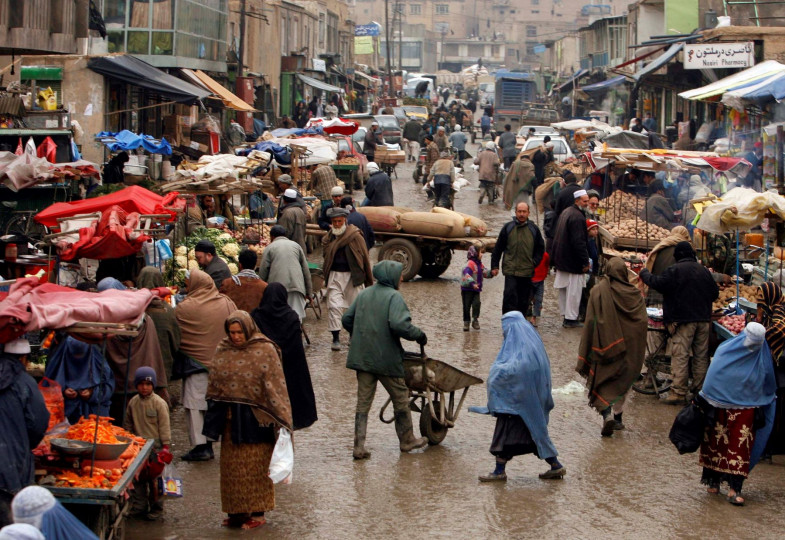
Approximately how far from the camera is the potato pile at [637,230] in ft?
49.5

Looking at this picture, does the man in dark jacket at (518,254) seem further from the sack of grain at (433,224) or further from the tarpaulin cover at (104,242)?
the tarpaulin cover at (104,242)

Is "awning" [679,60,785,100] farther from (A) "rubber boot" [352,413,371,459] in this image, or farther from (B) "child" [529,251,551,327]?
(A) "rubber boot" [352,413,371,459]

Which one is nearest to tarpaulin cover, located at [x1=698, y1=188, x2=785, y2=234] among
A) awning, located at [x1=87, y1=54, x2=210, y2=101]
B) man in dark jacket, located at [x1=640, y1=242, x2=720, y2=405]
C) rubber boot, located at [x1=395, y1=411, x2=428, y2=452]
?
man in dark jacket, located at [x1=640, y1=242, x2=720, y2=405]

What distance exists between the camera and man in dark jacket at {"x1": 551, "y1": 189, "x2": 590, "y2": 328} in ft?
43.7

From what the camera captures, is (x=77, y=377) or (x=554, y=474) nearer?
(x=77, y=377)

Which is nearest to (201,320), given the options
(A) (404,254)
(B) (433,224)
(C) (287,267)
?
(C) (287,267)

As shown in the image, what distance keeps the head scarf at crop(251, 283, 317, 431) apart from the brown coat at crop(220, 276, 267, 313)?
196 centimetres

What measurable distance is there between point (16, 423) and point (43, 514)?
151 centimetres

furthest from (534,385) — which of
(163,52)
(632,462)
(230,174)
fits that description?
(163,52)

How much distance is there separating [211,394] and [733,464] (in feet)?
12.3

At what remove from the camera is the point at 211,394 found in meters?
7.24

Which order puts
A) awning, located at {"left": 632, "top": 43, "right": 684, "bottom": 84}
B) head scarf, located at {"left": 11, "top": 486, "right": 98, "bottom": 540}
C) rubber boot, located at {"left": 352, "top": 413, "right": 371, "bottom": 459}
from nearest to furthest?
head scarf, located at {"left": 11, "top": 486, "right": 98, "bottom": 540}
rubber boot, located at {"left": 352, "top": 413, "right": 371, "bottom": 459}
awning, located at {"left": 632, "top": 43, "right": 684, "bottom": 84}

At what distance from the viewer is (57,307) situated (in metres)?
6.41

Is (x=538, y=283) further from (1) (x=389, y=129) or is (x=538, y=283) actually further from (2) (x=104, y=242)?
(1) (x=389, y=129)
